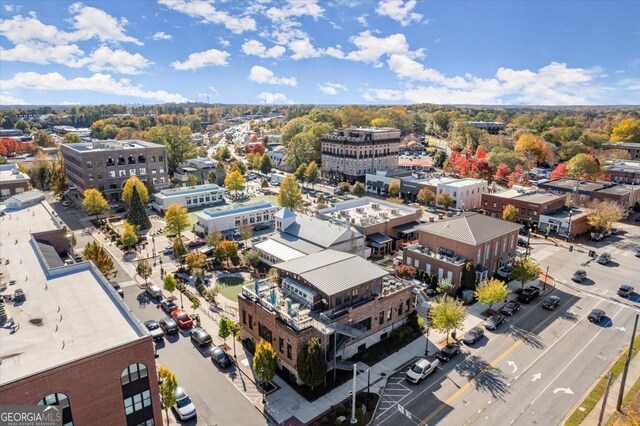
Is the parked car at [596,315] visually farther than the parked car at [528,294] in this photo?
No

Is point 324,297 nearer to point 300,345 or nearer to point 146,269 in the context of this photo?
point 300,345

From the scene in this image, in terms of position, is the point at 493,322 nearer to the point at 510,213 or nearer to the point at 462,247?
the point at 462,247

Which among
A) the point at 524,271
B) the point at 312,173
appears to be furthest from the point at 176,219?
the point at 524,271

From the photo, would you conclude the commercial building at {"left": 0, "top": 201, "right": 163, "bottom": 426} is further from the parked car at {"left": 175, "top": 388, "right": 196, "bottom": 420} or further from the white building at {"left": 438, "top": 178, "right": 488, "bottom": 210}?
the white building at {"left": 438, "top": 178, "right": 488, "bottom": 210}

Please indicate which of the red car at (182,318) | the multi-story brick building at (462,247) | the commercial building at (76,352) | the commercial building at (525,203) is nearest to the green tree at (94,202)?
the red car at (182,318)

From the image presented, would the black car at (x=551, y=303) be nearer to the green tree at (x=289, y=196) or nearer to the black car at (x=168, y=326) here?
the black car at (x=168, y=326)

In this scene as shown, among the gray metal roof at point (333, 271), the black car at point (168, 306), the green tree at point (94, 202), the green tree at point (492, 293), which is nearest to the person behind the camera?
the gray metal roof at point (333, 271)
